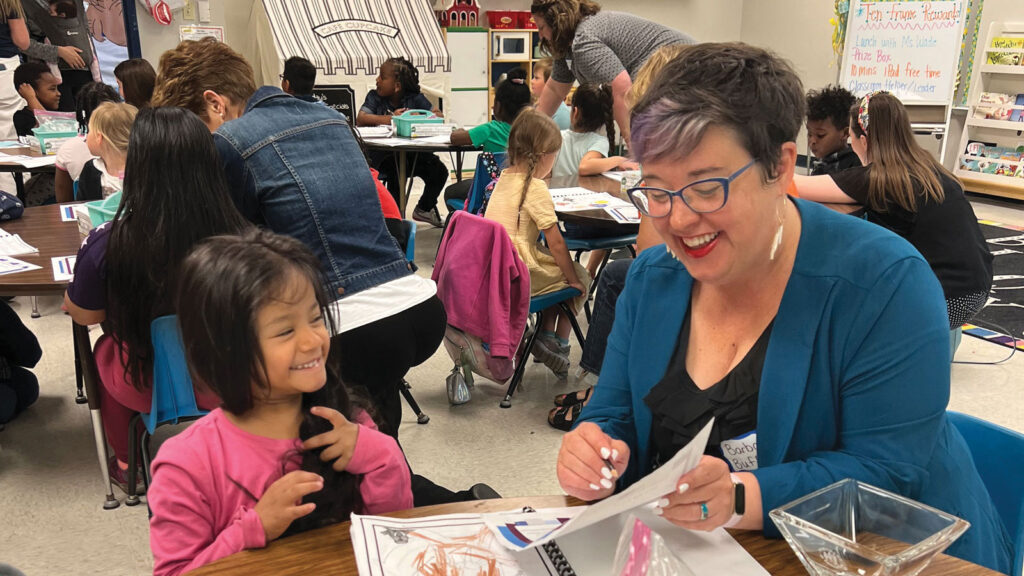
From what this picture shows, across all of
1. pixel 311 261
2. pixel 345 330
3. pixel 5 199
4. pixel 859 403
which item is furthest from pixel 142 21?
pixel 859 403

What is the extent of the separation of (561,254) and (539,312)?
32 cm

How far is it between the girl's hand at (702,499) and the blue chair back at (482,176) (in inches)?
113

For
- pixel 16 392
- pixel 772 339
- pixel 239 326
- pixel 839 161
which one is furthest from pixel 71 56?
pixel 772 339

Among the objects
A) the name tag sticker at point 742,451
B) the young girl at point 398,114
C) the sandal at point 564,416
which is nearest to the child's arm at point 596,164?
the sandal at point 564,416

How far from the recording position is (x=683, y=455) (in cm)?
82

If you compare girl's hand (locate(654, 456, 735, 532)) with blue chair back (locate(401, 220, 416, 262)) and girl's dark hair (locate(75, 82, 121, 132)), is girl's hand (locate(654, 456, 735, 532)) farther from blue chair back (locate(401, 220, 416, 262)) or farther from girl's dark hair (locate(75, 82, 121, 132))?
girl's dark hair (locate(75, 82, 121, 132))

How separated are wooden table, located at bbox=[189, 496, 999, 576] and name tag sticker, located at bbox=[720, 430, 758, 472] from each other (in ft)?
0.65

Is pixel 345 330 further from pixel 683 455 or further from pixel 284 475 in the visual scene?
pixel 683 455

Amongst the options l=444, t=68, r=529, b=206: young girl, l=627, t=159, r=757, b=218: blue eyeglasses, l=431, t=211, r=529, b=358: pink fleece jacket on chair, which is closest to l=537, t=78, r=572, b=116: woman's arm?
l=444, t=68, r=529, b=206: young girl

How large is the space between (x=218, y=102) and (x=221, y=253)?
3.91 feet

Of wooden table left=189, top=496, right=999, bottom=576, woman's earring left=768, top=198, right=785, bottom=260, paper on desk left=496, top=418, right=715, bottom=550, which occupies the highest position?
woman's earring left=768, top=198, right=785, bottom=260

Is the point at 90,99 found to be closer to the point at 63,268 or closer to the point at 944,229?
the point at 63,268

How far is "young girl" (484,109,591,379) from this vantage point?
3184 mm

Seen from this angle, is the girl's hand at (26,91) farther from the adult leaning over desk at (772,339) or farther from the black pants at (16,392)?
the adult leaning over desk at (772,339)
